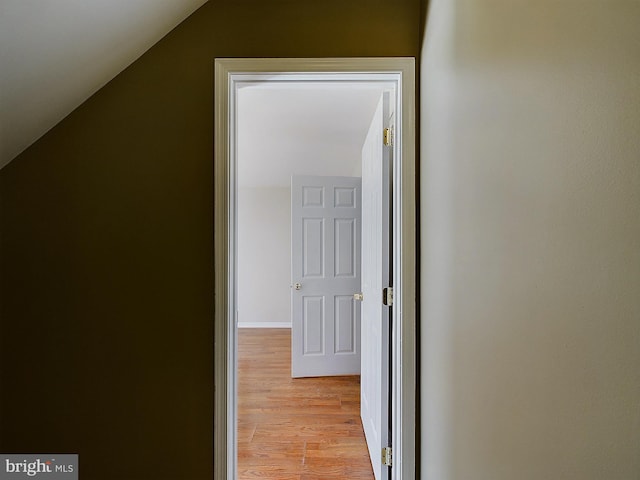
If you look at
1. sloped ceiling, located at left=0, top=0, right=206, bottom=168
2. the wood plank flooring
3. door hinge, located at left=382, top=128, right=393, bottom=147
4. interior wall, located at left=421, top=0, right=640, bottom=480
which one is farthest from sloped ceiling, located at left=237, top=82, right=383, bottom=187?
the wood plank flooring

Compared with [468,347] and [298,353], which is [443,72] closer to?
[468,347]

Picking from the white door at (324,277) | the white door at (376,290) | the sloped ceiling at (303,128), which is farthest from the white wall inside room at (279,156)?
the white door at (324,277)

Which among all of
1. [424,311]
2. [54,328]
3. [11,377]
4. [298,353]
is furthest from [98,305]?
[298,353]

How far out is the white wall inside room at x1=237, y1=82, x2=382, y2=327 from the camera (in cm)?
278

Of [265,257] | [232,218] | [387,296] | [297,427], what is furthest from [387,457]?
[265,257]

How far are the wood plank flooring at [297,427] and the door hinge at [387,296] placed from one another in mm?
1037

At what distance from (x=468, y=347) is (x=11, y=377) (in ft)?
6.19

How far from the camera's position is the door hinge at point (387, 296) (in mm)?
1696

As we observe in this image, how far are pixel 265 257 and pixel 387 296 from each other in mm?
3957

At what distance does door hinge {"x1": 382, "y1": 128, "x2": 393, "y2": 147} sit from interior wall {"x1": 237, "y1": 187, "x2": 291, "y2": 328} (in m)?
3.79

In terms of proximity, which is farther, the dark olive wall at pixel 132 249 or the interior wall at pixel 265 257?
the interior wall at pixel 265 257

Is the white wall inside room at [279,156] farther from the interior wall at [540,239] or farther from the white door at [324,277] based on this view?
the interior wall at [540,239]

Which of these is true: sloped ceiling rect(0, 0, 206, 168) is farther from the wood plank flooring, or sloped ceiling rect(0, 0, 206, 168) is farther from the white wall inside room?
the wood plank flooring

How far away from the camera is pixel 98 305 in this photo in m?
1.52
